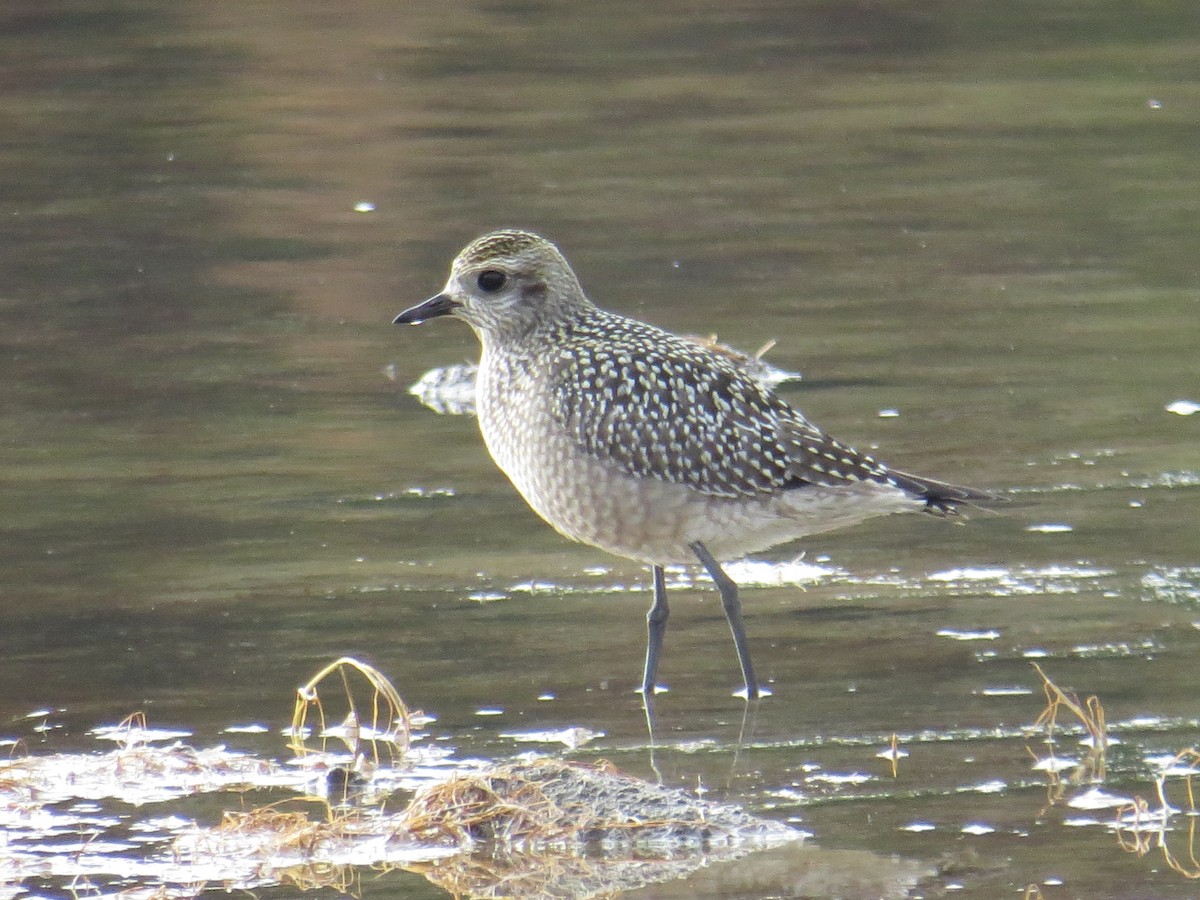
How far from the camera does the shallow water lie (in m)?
6.76

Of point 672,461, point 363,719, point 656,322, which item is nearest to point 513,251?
point 672,461

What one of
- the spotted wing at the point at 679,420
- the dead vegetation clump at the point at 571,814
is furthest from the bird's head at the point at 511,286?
the dead vegetation clump at the point at 571,814

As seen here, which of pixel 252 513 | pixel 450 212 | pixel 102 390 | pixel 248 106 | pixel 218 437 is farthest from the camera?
pixel 248 106

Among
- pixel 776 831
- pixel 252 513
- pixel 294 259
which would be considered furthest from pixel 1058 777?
pixel 294 259

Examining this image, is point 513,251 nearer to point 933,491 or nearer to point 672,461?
point 672,461

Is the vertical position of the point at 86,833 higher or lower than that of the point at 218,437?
lower

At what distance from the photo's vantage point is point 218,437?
9.90 m

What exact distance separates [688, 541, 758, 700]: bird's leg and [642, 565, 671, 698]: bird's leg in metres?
0.16

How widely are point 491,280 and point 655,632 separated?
1.35 m

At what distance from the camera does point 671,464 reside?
712 cm

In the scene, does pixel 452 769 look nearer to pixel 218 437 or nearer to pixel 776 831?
pixel 776 831

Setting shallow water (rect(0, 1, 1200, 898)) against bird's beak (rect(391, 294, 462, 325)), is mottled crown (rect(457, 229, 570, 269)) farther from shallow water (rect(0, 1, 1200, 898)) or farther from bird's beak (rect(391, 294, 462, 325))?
shallow water (rect(0, 1, 1200, 898))

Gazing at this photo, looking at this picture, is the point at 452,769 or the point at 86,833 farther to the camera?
the point at 452,769

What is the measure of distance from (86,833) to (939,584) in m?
3.17
